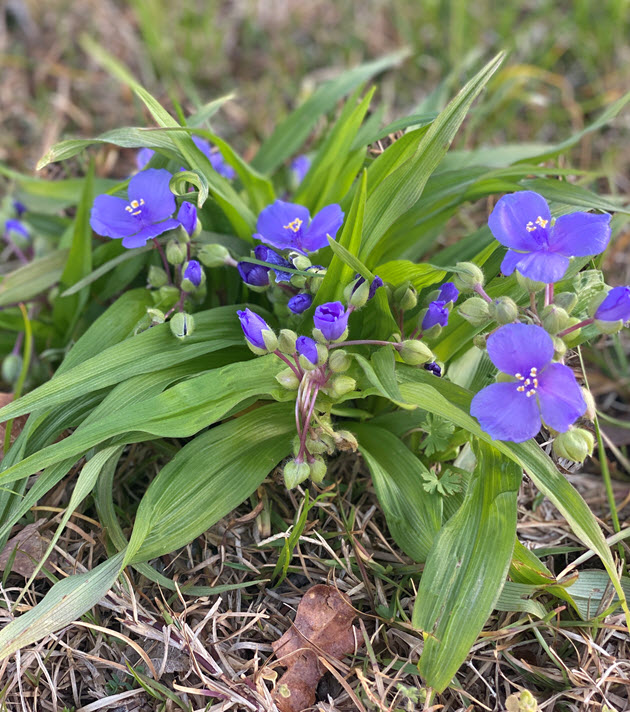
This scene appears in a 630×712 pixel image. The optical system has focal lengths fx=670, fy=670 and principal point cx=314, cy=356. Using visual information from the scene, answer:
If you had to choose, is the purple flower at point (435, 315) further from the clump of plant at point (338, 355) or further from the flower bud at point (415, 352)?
the flower bud at point (415, 352)

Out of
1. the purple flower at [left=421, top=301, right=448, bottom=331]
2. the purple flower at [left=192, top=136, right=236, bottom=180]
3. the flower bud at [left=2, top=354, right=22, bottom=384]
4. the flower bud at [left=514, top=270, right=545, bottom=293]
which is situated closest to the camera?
the flower bud at [left=514, top=270, right=545, bottom=293]

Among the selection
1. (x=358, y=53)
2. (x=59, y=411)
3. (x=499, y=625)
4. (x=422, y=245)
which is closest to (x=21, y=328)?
(x=59, y=411)

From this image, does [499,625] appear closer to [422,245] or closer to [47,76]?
[422,245]

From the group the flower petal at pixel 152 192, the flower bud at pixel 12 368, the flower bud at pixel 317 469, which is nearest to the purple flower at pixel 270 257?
the flower petal at pixel 152 192

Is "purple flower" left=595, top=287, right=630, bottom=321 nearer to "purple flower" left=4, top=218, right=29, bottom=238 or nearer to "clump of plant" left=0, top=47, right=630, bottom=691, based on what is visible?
"clump of plant" left=0, top=47, right=630, bottom=691

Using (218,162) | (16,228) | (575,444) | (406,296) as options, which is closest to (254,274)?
(406,296)

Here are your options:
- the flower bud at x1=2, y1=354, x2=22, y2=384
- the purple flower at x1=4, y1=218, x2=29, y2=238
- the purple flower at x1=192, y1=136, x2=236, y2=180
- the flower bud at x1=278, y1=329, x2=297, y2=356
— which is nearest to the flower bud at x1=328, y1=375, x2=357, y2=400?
the flower bud at x1=278, y1=329, x2=297, y2=356
